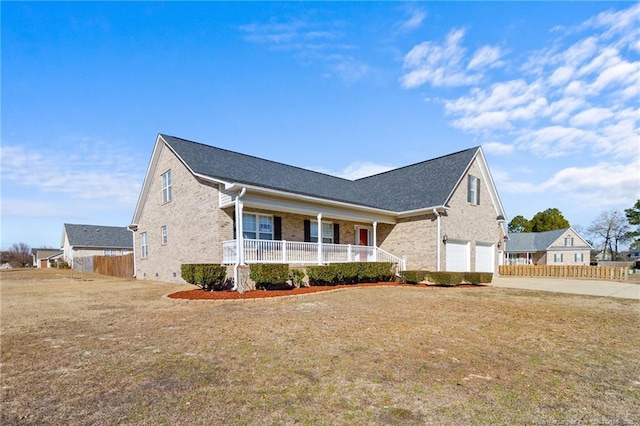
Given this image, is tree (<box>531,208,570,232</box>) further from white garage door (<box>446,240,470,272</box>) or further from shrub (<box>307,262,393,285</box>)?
shrub (<box>307,262,393,285</box>)

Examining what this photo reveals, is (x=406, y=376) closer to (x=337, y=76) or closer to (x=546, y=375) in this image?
(x=546, y=375)

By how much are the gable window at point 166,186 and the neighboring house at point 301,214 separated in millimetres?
55

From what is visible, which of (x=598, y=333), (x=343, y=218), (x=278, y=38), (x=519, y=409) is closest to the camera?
(x=519, y=409)

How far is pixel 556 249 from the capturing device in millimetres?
44219

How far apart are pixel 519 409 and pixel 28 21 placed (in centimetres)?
1504

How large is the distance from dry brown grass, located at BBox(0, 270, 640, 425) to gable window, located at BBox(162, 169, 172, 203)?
10261mm

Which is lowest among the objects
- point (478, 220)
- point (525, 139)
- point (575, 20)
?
point (478, 220)

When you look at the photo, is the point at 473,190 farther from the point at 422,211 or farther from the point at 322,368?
the point at 322,368

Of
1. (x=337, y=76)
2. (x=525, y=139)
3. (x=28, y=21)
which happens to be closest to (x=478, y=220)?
(x=525, y=139)

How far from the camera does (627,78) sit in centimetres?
1126

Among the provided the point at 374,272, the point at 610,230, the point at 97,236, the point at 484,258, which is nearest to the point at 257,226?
the point at 374,272

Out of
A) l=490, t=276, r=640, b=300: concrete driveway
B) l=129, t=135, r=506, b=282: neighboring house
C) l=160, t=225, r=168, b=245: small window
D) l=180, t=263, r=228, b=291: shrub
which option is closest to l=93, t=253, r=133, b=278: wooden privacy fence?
l=129, t=135, r=506, b=282: neighboring house

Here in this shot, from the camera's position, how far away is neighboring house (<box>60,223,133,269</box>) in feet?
143

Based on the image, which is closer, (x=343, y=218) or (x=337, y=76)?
(x=337, y=76)
